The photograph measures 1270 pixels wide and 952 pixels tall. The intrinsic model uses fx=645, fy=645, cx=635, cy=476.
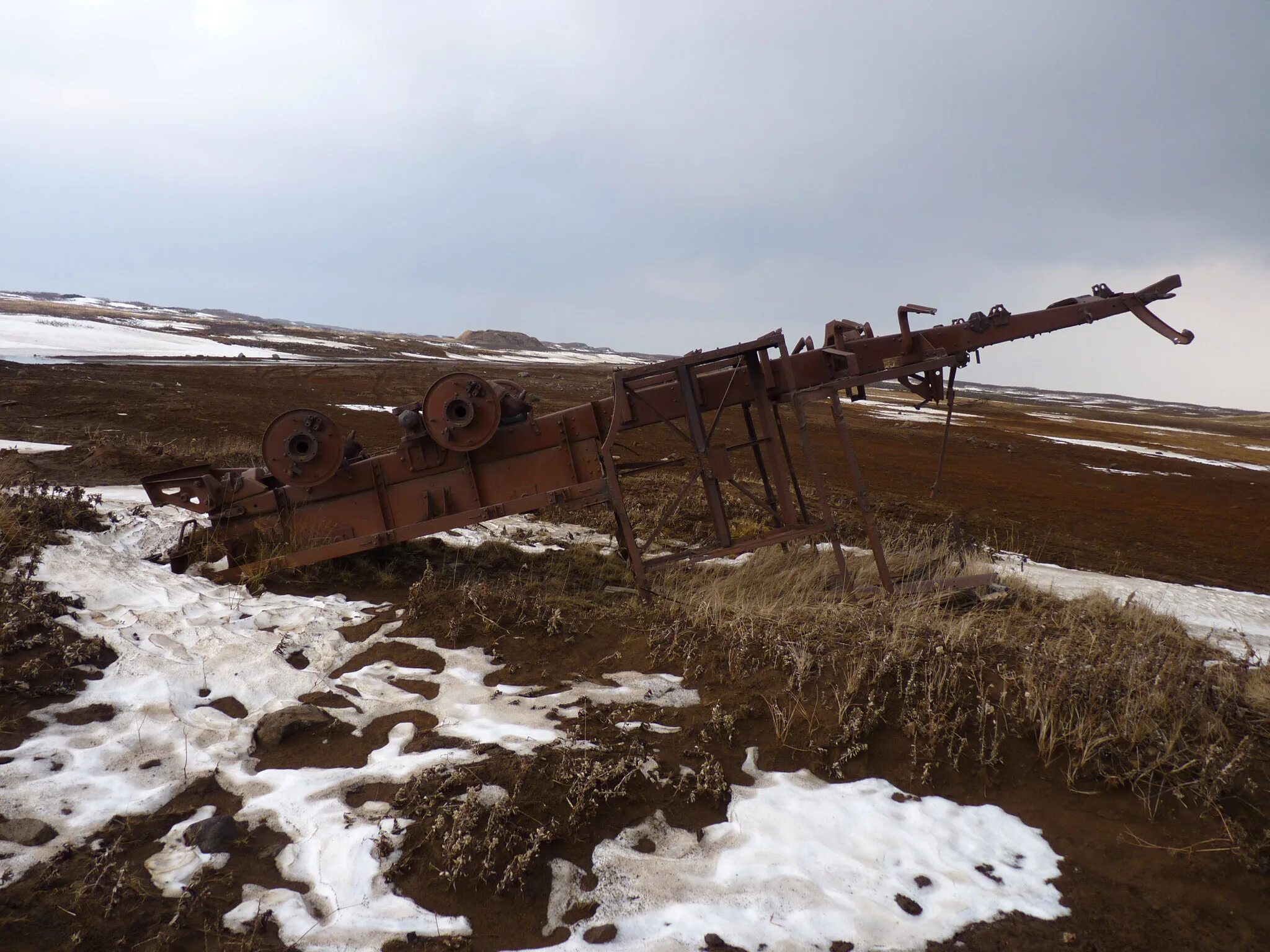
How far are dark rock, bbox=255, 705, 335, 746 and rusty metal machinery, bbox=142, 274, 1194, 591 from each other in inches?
101

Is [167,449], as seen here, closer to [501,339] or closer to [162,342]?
[162,342]

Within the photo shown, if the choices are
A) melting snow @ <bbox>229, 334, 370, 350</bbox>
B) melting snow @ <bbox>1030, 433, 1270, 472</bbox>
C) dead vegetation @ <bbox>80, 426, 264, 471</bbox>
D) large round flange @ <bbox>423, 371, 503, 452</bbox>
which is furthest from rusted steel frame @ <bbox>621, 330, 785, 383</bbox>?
melting snow @ <bbox>229, 334, 370, 350</bbox>

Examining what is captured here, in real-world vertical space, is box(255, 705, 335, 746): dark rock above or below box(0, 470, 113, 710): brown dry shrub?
below

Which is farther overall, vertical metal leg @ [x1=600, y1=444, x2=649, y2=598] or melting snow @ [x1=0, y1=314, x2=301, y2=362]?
melting snow @ [x1=0, y1=314, x2=301, y2=362]

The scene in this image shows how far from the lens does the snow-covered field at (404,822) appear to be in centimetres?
287

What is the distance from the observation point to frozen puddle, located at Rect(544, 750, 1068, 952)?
2.82 m

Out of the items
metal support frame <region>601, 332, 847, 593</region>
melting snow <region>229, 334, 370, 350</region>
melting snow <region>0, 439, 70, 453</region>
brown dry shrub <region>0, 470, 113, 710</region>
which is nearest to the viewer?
brown dry shrub <region>0, 470, 113, 710</region>

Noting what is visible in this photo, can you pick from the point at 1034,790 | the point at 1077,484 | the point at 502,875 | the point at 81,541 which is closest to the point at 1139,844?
the point at 1034,790

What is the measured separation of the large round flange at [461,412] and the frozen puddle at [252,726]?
1.82m

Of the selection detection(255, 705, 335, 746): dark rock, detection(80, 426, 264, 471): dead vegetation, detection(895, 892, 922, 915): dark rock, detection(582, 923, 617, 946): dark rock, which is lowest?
detection(895, 892, 922, 915): dark rock

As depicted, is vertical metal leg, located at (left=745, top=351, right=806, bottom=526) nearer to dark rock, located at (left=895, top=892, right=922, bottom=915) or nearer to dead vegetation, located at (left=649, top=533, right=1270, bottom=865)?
dead vegetation, located at (left=649, top=533, right=1270, bottom=865)

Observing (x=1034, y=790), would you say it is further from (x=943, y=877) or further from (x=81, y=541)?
(x=81, y=541)

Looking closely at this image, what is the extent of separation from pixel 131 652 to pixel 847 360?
21.3 feet

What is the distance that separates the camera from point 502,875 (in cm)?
302
